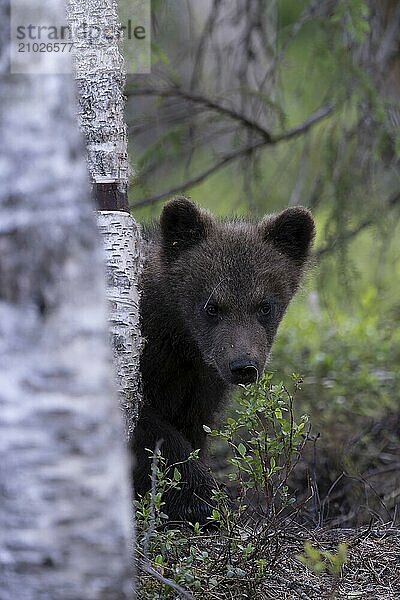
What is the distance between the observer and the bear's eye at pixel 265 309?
15.8 ft

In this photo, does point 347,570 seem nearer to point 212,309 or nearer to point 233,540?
point 233,540

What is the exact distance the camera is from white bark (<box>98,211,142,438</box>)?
3.77 metres

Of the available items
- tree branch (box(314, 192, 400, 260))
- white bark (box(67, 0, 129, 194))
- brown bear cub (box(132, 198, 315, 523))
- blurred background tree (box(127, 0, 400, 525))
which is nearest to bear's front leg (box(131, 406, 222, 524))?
brown bear cub (box(132, 198, 315, 523))

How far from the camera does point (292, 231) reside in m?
5.12

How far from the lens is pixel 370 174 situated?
609cm

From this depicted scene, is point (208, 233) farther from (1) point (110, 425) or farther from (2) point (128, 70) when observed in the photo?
(1) point (110, 425)

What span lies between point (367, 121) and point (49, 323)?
4.73m

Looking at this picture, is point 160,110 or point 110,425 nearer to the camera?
point 110,425

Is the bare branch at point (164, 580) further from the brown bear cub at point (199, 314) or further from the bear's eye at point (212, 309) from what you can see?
the bear's eye at point (212, 309)

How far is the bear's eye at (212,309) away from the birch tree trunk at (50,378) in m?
2.65

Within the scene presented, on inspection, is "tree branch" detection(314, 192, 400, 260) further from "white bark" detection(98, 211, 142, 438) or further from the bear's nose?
"white bark" detection(98, 211, 142, 438)

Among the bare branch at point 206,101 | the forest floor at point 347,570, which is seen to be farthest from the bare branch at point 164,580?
the bare branch at point 206,101

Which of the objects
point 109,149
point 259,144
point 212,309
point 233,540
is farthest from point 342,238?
point 233,540

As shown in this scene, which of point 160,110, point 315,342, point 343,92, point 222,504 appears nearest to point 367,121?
point 343,92
